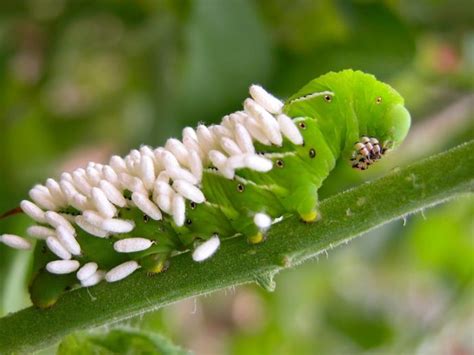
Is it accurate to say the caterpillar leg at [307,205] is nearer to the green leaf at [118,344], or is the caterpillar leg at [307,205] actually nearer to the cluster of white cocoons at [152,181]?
the cluster of white cocoons at [152,181]

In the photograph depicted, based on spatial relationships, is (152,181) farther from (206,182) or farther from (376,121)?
(376,121)

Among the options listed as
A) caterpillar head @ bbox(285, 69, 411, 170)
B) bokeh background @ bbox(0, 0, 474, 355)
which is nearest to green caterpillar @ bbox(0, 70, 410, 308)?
caterpillar head @ bbox(285, 69, 411, 170)

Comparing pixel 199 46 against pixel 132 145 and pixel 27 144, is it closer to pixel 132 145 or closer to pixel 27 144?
pixel 132 145

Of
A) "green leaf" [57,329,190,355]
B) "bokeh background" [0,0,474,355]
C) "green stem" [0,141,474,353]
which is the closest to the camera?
Result: "green stem" [0,141,474,353]

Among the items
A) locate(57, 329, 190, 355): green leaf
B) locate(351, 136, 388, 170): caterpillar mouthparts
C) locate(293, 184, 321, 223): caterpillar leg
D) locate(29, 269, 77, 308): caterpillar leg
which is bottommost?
locate(57, 329, 190, 355): green leaf

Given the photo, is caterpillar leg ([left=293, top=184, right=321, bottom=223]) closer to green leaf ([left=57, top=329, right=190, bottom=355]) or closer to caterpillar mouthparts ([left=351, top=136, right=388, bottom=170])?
caterpillar mouthparts ([left=351, top=136, right=388, bottom=170])

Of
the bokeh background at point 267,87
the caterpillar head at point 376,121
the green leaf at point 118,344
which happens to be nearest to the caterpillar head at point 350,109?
the caterpillar head at point 376,121

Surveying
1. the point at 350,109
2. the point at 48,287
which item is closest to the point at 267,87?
the point at 350,109
